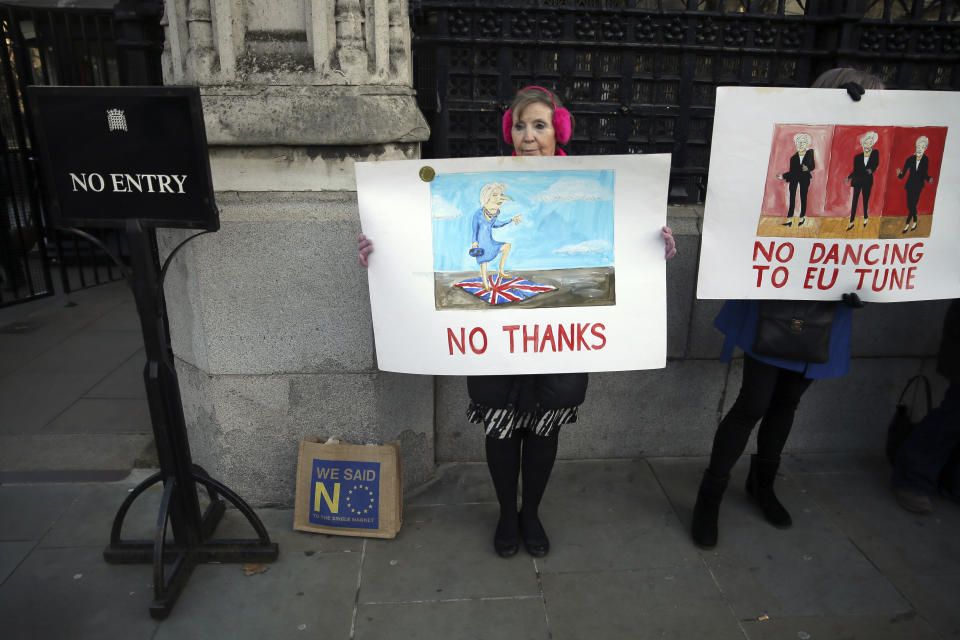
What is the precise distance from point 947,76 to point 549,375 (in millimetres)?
3139

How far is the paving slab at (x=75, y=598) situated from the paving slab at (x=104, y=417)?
130 centimetres

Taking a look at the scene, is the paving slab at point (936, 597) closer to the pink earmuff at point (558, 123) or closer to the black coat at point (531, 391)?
the black coat at point (531, 391)

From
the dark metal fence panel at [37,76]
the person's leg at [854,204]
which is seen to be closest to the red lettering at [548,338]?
the person's leg at [854,204]

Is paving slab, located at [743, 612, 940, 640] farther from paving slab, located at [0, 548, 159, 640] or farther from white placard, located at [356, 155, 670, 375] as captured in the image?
paving slab, located at [0, 548, 159, 640]

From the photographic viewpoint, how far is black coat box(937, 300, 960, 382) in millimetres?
3359

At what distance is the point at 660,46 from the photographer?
3.73 m

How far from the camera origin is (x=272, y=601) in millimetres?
2885

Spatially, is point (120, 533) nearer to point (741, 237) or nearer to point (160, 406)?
point (160, 406)

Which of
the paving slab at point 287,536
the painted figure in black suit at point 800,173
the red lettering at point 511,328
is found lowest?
the paving slab at point 287,536

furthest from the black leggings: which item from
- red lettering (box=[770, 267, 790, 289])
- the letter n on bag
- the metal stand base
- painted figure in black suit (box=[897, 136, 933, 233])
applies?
the metal stand base

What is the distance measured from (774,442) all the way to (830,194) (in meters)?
1.25

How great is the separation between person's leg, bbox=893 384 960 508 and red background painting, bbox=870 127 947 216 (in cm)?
110

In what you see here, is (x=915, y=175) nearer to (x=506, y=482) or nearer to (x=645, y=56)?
(x=645, y=56)

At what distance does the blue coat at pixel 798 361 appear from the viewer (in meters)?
3.02
